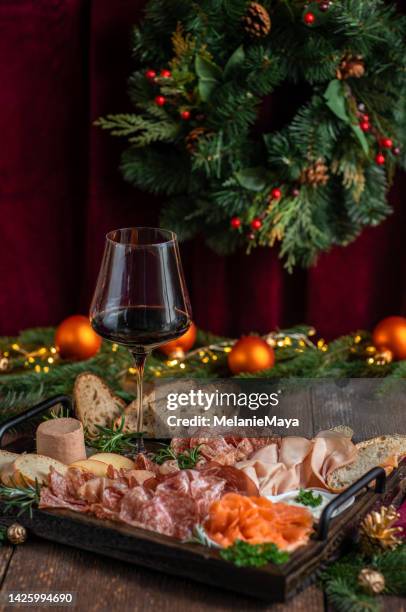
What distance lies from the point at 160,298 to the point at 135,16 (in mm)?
915

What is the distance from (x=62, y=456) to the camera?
107 centimetres

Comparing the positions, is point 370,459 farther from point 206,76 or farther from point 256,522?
point 206,76

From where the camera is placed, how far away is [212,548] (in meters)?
0.88

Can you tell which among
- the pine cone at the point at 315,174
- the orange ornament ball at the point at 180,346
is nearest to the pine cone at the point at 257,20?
the pine cone at the point at 315,174

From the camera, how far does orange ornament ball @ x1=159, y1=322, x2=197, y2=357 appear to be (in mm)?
1648

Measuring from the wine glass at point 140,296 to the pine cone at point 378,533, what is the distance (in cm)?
35

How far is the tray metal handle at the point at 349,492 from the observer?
89cm

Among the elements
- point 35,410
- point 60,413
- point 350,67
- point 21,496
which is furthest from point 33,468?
point 350,67

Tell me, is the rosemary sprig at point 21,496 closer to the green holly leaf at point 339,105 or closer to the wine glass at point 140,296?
the wine glass at point 140,296

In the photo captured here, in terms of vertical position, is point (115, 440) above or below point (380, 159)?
below

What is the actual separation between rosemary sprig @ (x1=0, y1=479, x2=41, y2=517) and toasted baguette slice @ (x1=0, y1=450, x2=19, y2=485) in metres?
0.01

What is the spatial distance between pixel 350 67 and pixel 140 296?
711mm

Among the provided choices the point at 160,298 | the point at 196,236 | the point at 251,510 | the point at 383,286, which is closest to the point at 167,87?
the point at 196,236

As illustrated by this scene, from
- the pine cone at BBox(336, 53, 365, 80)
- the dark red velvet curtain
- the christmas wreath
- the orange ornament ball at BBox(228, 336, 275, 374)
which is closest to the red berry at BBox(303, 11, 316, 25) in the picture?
the christmas wreath
